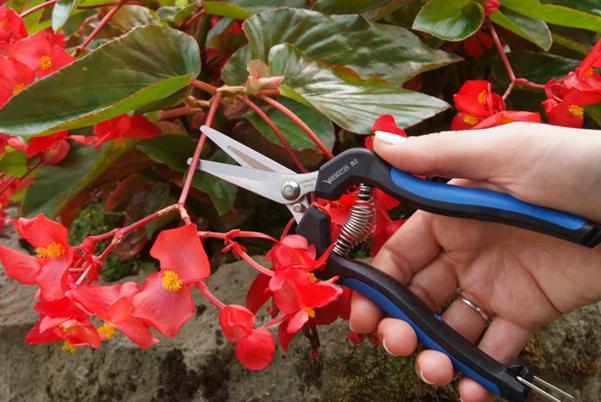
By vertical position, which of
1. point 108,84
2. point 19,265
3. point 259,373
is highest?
point 108,84

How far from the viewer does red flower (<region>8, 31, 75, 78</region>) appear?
0.64 metres

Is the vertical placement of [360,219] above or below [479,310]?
above

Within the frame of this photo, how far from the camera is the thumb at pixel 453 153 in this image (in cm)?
55

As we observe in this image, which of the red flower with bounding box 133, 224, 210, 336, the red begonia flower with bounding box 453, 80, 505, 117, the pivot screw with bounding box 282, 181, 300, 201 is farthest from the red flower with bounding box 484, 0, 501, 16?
the red flower with bounding box 133, 224, 210, 336

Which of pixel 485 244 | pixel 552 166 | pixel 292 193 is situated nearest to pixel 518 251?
pixel 485 244

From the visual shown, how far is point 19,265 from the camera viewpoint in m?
0.57

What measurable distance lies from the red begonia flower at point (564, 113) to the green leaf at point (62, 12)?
1.85 ft

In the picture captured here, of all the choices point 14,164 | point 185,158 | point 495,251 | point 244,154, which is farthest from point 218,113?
point 495,251

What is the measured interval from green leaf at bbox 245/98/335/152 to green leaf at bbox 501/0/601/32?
0.87ft

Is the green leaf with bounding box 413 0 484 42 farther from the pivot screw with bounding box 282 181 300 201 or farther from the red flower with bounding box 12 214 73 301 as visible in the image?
the red flower with bounding box 12 214 73 301

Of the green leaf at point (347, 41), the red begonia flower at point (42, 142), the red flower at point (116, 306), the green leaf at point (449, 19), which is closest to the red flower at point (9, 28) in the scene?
the red begonia flower at point (42, 142)

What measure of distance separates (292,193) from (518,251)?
0.25 meters

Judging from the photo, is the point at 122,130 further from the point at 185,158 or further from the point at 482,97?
the point at 482,97

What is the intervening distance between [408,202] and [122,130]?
0.33m
